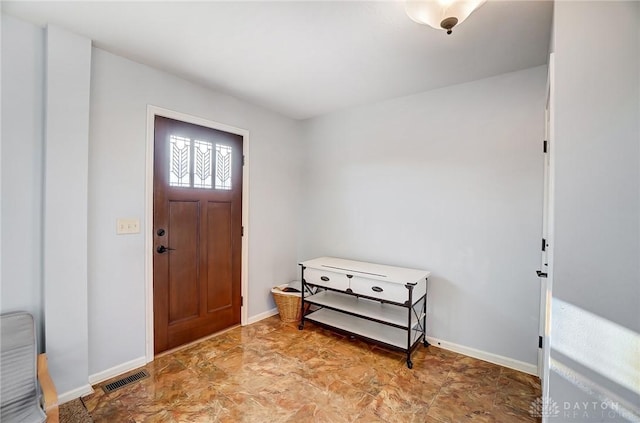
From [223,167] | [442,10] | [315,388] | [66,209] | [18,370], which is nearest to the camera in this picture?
[442,10]

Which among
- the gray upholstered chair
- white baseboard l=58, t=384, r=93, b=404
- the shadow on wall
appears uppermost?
the shadow on wall

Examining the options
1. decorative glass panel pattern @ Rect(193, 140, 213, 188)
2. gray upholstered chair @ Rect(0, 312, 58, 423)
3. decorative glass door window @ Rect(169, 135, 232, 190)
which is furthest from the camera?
decorative glass panel pattern @ Rect(193, 140, 213, 188)

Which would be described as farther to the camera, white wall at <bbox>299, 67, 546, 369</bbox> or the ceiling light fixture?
white wall at <bbox>299, 67, 546, 369</bbox>

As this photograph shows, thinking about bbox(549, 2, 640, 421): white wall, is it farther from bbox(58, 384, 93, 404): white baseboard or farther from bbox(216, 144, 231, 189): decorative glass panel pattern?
bbox(58, 384, 93, 404): white baseboard

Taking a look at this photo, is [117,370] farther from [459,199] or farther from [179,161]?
[459,199]

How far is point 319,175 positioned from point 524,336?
2.67 meters

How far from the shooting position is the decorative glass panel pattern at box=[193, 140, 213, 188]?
2.80m

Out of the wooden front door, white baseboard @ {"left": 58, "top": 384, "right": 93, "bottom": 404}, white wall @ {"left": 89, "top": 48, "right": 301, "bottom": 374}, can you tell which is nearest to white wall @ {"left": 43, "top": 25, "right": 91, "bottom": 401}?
white baseboard @ {"left": 58, "top": 384, "right": 93, "bottom": 404}

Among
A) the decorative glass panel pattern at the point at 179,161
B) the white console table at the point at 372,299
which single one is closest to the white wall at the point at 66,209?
the decorative glass panel pattern at the point at 179,161

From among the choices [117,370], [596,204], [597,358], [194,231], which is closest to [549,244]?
[596,204]

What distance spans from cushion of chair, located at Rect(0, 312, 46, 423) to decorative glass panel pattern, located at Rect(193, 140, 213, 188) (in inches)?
60.7

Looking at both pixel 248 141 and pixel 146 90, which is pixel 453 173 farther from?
pixel 146 90

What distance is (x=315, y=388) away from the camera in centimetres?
216

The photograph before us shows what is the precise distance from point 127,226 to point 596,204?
300 cm
